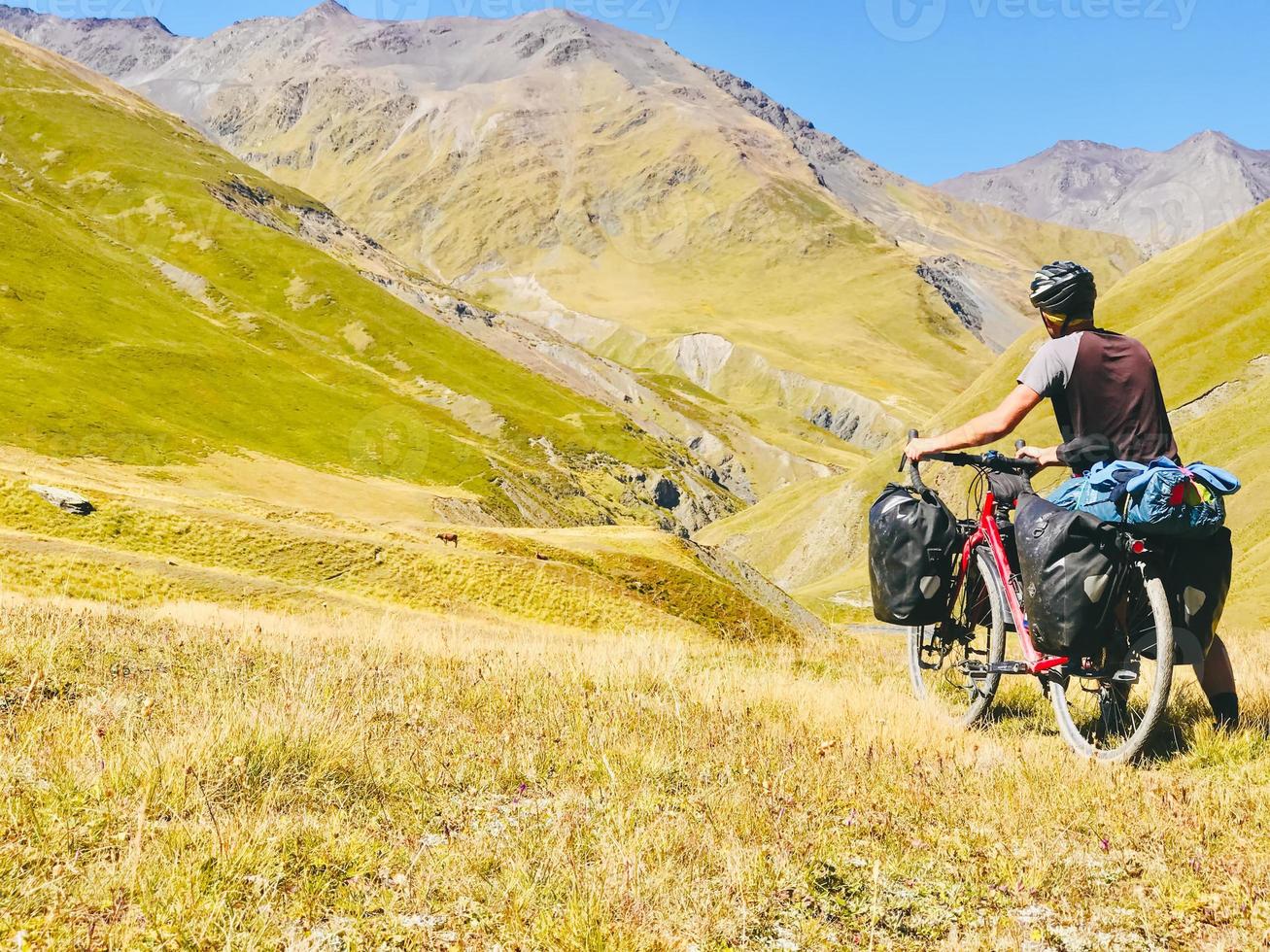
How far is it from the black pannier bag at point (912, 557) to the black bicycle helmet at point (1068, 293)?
1952mm

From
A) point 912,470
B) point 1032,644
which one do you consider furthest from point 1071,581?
point 912,470

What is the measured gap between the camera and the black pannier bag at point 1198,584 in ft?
21.7

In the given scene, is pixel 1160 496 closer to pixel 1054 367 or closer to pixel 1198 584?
pixel 1198 584

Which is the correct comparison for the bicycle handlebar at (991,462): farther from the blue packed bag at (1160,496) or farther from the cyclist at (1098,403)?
the blue packed bag at (1160,496)

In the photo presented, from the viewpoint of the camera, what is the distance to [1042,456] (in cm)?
796

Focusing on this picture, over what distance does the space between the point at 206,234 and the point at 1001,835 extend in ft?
620

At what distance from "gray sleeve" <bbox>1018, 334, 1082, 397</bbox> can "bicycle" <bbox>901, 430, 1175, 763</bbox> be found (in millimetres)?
844

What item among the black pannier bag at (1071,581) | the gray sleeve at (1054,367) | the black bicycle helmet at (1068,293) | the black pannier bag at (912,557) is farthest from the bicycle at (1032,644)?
the black bicycle helmet at (1068,293)

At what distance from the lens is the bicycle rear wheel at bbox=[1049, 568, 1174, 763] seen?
21.1ft

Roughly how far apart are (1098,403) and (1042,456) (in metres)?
0.92

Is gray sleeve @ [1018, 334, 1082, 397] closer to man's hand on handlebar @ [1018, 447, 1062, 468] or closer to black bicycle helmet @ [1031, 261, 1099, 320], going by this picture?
black bicycle helmet @ [1031, 261, 1099, 320]

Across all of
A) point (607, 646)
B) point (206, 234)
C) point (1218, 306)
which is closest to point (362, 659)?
point (607, 646)

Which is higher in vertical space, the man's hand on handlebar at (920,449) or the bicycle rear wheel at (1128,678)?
the man's hand on handlebar at (920,449)

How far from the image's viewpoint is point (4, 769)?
4.67m
